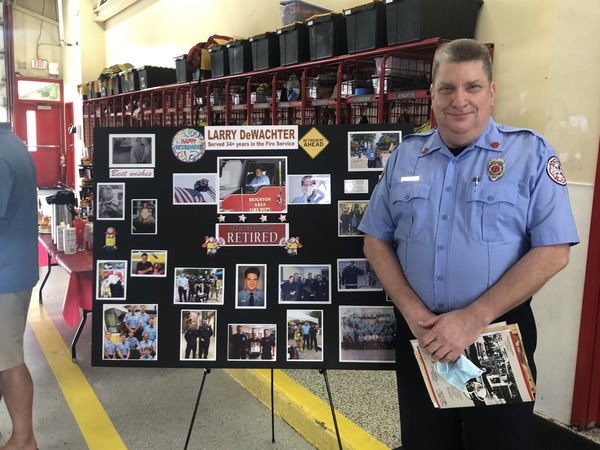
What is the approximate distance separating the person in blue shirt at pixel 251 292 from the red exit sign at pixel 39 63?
40.7 feet

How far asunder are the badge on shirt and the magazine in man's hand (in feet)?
1.40

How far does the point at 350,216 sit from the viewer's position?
198 centimetres

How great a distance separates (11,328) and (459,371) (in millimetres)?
2047

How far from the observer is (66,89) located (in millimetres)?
12352

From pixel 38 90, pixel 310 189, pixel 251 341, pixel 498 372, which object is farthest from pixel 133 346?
pixel 38 90

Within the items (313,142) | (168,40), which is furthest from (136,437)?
(168,40)

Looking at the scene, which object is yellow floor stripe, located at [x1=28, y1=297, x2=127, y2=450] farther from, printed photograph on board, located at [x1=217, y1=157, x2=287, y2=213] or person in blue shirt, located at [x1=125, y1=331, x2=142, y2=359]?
printed photograph on board, located at [x1=217, y1=157, x2=287, y2=213]

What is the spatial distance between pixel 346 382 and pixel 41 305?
342 cm

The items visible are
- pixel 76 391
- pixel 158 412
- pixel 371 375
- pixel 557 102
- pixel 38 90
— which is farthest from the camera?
pixel 38 90

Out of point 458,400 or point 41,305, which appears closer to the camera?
point 458,400

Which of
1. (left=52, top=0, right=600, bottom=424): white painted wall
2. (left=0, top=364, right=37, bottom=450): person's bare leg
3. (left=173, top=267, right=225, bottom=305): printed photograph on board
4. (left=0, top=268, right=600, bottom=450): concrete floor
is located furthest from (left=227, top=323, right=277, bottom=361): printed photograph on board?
(left=52, top=0, right=600, bottom=424): white painted wall

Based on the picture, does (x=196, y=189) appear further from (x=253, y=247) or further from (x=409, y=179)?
(x=409, y=179)

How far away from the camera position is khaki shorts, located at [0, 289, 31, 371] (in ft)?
7.85

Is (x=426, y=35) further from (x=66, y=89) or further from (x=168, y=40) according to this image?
(x=66, y=89)
